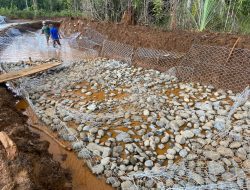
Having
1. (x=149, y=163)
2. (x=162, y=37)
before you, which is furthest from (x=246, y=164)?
(x=162, y=37)

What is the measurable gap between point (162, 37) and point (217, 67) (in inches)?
98.9

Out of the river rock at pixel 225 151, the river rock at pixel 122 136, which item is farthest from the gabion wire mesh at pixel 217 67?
the river rock at pixel 122 136

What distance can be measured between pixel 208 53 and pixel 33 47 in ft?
31.9

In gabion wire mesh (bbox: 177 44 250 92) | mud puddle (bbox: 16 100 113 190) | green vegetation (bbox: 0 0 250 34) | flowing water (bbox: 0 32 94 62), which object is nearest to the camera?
mud puddle (bbox: 16 100 113 190)

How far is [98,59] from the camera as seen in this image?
1002 centimetres

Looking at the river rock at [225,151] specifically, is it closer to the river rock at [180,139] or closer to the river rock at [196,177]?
the river rock at [180,139]

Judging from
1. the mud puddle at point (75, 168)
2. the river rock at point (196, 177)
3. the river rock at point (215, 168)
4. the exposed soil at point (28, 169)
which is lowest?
the mud puddle at point (75, 168)

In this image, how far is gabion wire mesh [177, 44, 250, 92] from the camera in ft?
A: 22.3

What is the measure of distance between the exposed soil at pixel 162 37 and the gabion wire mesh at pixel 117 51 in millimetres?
267

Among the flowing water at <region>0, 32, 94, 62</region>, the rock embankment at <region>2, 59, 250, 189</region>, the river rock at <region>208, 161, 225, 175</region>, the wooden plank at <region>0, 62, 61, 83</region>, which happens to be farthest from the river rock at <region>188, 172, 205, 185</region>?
the flowing water at <region>0, 32, 94, 62</region>

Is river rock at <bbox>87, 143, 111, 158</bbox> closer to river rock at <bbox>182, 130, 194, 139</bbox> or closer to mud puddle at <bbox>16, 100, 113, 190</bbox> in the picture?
mud puddle at <bbox>16, 100, 113, 190</bbox>

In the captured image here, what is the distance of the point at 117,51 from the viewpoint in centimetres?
992

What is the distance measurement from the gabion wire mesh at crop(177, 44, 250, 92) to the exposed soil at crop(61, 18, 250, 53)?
1.05 feet

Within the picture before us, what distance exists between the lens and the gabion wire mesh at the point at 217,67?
268 inches
